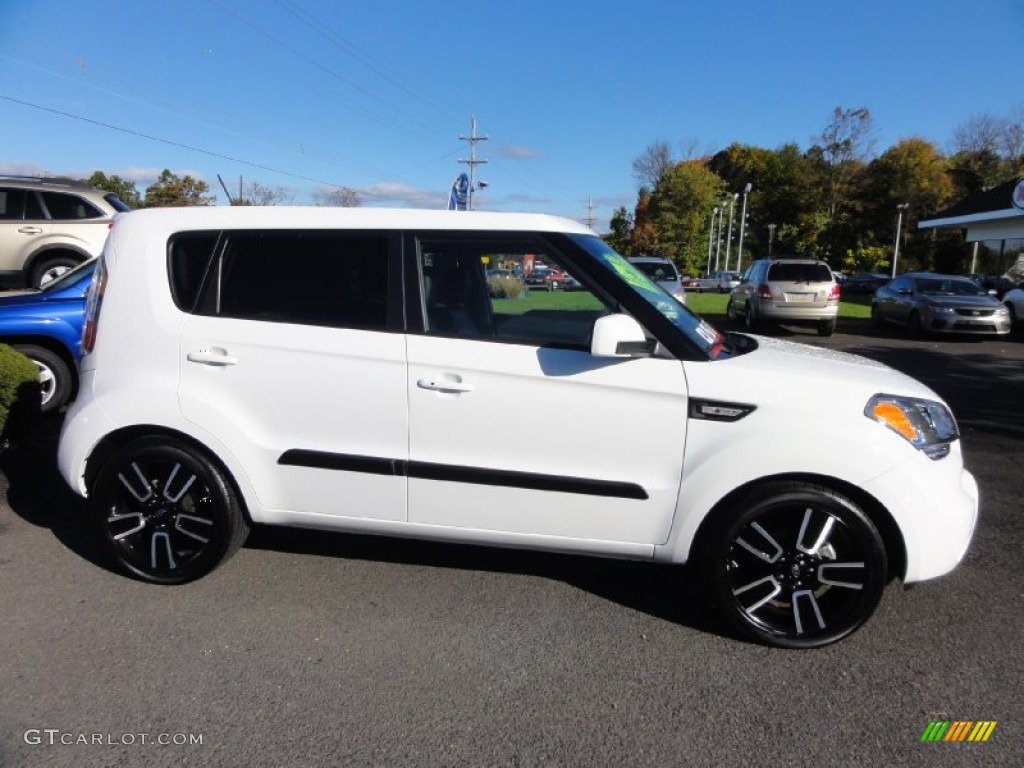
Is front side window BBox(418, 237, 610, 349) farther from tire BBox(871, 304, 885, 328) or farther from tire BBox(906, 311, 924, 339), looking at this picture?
tire BBox(871, 304, 885, 328)

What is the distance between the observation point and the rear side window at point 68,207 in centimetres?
1097

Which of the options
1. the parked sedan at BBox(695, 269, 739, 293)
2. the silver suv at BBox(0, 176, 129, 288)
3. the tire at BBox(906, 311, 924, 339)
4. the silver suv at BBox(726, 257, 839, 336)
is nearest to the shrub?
the silver suv at BBox(0, 176, 129, 288)

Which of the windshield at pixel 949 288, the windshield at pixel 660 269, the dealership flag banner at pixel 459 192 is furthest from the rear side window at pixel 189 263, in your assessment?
the windshield at pixel 949 288

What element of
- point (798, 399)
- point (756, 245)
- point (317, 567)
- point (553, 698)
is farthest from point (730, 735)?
point (756, 245)

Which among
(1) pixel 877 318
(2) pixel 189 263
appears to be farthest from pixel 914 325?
(2) pixel 189 263

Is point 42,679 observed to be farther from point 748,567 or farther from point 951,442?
point 951,442

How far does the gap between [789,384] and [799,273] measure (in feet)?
45.0

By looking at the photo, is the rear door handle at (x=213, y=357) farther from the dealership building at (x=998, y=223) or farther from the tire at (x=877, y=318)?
the dealership building at (x=998, y=223)

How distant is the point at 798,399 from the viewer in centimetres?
303

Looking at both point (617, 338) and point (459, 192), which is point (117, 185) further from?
point (617, 338)

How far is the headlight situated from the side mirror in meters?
0.97

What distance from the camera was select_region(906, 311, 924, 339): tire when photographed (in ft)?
50.7

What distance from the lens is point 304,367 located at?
3.36 metres

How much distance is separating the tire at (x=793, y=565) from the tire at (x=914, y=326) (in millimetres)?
14358
